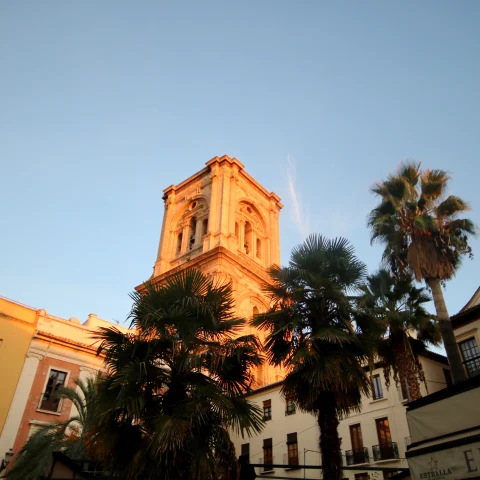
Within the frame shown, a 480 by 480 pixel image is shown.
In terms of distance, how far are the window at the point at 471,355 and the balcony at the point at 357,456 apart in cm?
600

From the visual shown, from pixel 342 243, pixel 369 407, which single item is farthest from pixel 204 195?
pixel 342 243

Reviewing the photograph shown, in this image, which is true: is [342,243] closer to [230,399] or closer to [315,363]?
[315,363]

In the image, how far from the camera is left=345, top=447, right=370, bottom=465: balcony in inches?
843

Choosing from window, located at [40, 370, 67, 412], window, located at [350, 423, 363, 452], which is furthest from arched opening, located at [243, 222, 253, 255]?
window, located at [350, 423, 363, 452]

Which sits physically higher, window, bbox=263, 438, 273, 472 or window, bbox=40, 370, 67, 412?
window, bbox=40, 370, 67, 412

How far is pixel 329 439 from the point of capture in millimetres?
11023

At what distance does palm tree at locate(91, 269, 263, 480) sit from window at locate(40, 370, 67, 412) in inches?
586

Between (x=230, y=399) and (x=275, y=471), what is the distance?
1690 centimetres

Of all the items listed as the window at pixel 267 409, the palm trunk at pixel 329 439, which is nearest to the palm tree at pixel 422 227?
the palm trunk at pixel 329 439

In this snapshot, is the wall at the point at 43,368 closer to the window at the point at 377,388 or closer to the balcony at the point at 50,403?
the balcony at the point at 50,403

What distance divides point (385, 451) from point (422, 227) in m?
10.3

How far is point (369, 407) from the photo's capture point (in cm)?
2261

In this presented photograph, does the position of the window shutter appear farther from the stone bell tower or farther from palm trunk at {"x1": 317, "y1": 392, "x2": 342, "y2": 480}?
palm trunk at {"x1": 317, "y1": 392, "x2": 342, "y2": 480}

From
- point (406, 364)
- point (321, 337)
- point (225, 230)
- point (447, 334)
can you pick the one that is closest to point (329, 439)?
point (321, 337)
